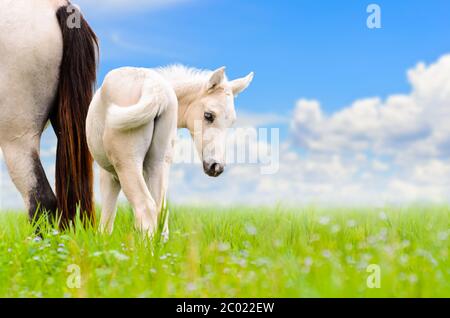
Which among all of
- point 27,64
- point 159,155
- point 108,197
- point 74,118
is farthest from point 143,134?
point 27,64

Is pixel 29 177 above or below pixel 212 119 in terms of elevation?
below

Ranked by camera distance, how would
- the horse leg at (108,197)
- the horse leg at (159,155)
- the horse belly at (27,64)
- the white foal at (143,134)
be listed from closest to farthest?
1. the white foal at (143,134)
2. the horse leg at (159,155)
3. the horse leg at (108,197)
4. the horse belly at (27,64)

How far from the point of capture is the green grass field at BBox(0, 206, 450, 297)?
349 cm

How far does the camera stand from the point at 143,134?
16.1 feet

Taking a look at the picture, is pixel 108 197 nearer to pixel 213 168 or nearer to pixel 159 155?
pixel 159 155

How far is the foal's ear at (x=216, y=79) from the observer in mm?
5691

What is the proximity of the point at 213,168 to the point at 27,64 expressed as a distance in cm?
218

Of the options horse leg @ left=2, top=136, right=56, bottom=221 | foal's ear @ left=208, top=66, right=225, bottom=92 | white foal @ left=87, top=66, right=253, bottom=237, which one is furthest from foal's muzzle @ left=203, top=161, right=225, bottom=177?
horse leg @ left=2, top=136, right=56, bottom=221

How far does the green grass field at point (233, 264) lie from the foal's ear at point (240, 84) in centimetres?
149

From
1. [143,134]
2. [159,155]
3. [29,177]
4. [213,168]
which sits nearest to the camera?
A: [143,134]

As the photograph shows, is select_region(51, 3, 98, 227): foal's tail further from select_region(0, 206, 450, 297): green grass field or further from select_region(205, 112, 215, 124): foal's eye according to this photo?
select_region(205, 112, 215, 124): foal's eye

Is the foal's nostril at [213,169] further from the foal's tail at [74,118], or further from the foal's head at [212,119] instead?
the foal's tail at [74,118]

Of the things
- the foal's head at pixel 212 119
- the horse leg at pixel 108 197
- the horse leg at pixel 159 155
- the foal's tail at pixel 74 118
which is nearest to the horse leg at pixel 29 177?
the foal's tail at pixel 74 118
